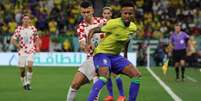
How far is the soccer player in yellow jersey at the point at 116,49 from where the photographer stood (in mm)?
11078

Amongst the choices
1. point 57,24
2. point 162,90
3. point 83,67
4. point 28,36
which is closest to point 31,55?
point 28,36

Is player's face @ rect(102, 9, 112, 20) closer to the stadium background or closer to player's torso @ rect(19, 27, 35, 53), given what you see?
player's torso @ rect(19, 27, 35, 53)

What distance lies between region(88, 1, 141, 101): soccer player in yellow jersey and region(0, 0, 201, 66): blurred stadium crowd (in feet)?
73.5

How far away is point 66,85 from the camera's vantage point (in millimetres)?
19547

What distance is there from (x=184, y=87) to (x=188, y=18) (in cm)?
1883

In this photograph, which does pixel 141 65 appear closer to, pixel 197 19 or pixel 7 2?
pixel 197 19

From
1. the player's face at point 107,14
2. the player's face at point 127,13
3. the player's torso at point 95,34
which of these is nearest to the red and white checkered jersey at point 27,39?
the player's face at point 107,14

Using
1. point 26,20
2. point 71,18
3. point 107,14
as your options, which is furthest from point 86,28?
point 71,18

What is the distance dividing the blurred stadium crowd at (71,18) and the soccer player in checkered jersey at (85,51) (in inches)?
855

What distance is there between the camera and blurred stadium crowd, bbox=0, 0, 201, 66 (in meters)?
34.7

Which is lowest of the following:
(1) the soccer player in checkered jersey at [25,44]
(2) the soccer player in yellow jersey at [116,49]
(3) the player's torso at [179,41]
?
(3) the player's torso at [179,41]

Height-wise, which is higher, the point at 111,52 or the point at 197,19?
the point at 111,52

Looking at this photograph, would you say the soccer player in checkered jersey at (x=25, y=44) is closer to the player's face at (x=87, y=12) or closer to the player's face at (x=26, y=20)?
the player's face at (x=26, y=20)

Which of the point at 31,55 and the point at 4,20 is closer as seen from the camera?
the point at 31,55
